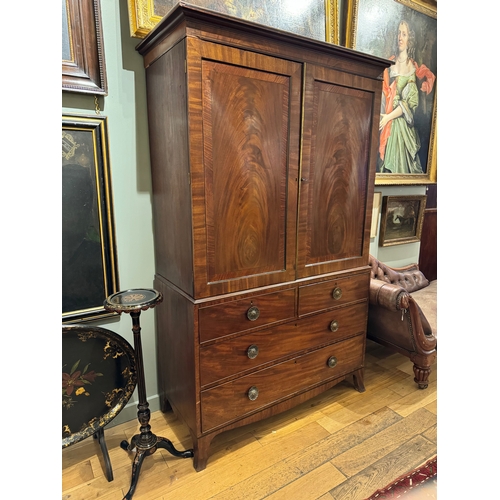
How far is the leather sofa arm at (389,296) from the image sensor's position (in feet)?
7.30

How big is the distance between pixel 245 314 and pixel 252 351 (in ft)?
0.67

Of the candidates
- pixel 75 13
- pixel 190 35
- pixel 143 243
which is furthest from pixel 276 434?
pixel 75 13

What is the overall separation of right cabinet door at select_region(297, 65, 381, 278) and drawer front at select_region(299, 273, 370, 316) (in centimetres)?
8

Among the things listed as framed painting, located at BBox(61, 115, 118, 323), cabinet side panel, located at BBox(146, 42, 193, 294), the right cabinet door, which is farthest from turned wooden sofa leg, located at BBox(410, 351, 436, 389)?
framed painting, located at BBox(61, 115, 118, 323)

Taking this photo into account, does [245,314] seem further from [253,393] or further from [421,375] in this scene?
[421,375]

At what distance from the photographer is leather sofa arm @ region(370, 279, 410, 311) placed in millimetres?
2224

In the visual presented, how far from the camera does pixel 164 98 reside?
1.58m

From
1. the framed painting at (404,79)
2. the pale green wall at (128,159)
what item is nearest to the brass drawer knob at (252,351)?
the pale green wall at (128,159)

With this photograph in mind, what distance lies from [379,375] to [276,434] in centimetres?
104

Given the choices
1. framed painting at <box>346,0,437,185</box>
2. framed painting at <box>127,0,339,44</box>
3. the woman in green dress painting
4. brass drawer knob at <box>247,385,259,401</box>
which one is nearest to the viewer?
framed painting at <box>127,0,339,44</box>

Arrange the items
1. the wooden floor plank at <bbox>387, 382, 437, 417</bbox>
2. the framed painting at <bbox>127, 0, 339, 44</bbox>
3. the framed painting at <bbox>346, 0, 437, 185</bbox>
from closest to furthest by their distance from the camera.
Answer: the framed painting at <bbox>127, 0, 339, 44</bbox>
the wooden floor plank at <bbox>387, 382, 437, 417</bbox>
the framed painting at <bbox>346, 0, 437, 185</bbox>

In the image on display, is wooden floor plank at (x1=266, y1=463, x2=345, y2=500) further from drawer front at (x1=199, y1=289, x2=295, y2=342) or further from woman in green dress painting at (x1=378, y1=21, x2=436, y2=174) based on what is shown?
woman in green dress painting at (x1=378, y1=21, x2=436, y2=174)

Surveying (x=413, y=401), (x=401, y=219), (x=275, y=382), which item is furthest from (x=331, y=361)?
(x=401, y=219)

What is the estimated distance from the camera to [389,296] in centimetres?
227
